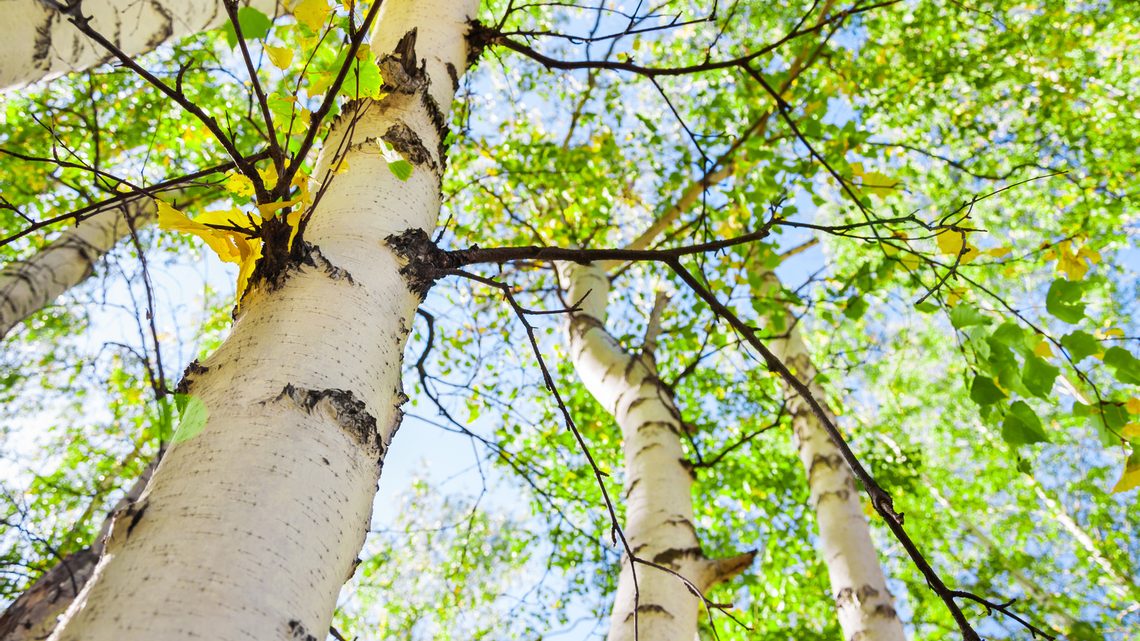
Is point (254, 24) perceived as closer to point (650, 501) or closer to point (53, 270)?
point (650, 501)

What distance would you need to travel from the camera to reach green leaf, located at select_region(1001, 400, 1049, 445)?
1.50m

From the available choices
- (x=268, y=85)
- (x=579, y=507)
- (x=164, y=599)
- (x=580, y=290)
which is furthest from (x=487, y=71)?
(x=164, y=599)

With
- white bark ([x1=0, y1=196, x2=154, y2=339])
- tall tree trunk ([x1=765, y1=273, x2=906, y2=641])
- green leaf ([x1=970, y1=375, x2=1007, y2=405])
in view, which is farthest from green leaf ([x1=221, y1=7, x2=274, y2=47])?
white bark ([x1=0, y1=196, x2=154, y2=339])

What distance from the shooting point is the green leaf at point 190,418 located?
0.75m

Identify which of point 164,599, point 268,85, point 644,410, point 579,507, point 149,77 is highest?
point 268,85

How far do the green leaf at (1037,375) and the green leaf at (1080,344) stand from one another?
0.42 ft

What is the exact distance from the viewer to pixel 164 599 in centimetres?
57

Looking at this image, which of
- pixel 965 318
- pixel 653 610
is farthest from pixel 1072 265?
pixel 653 610

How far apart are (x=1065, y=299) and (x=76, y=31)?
2631 millimetres

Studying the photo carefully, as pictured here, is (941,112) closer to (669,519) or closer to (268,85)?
(669,519)

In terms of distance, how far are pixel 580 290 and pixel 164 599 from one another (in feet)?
10.3

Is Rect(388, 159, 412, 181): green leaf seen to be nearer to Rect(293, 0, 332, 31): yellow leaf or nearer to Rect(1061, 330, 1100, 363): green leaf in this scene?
Rect(293, 0, 332, 31): yellow leaf

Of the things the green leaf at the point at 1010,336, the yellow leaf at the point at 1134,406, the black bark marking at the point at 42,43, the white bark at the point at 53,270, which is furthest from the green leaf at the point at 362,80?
the white bark at the point at 53,270

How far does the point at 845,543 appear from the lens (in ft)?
9.11
